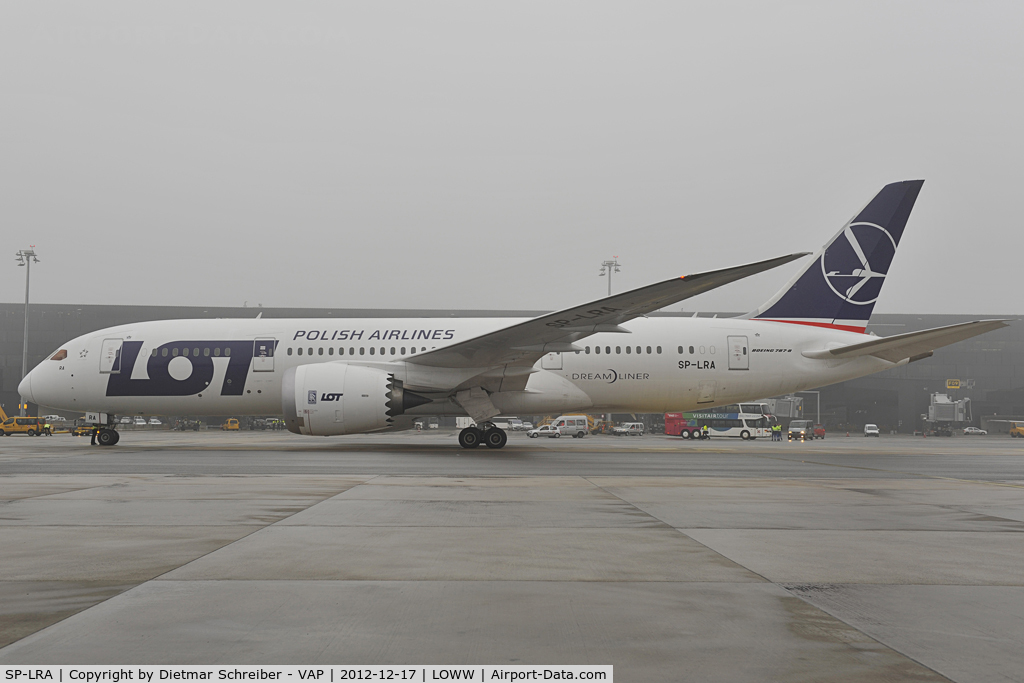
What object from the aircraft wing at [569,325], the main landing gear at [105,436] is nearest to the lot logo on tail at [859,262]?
the aircraft wing at [569,325]

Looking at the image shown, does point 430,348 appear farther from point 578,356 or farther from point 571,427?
point 571,427

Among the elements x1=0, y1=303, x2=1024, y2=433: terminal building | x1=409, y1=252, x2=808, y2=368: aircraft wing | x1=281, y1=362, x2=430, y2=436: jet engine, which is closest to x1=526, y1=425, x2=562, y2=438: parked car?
x1=0, y1=303, x2=1024, y2=433: terminal building

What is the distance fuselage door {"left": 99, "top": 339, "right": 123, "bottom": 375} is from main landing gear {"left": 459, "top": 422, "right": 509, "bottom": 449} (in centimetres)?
986

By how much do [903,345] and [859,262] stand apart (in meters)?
2.89

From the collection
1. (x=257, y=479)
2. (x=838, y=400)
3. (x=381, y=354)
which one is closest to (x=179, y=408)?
(x=381, y=354)

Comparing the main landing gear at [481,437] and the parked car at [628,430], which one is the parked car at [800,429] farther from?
the main landing gear at [481,437]

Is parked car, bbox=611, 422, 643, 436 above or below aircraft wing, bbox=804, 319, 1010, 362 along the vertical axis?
below

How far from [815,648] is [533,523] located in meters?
3.62

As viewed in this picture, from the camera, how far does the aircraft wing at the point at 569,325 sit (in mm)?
13594

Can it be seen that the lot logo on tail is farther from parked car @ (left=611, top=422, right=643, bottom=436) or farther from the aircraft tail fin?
parked car @ (left=611, top=422, right=643, bottom=436)

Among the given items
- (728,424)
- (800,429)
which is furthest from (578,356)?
(800,429)

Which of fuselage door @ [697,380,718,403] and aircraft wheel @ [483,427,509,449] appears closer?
aircraft wheel @ [483,427,509,449]

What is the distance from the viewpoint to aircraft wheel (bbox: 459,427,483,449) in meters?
19.4

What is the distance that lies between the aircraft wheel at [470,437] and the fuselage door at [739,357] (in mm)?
7256
